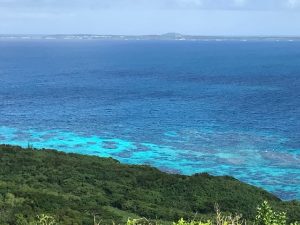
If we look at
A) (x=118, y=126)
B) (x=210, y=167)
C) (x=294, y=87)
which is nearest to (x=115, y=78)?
(x=294, y=87)

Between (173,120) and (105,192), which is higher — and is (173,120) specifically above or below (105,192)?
below

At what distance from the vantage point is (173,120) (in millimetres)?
81062

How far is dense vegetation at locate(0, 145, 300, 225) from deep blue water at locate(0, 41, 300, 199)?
852 cm

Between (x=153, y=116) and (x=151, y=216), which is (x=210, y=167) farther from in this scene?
(x=153, y=116)

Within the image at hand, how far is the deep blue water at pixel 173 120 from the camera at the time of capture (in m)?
59.1

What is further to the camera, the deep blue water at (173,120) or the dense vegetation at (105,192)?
the deep blue water at (173,120)

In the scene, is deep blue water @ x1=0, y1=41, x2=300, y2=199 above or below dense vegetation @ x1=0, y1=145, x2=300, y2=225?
below

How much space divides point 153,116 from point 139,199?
4335cm

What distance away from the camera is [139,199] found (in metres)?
41.4

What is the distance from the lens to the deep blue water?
5912 centimetres

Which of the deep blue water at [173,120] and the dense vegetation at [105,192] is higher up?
the dense vegetation at [105,192]

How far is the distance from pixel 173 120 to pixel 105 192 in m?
38.5

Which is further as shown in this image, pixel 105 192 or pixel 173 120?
pixel 173 120

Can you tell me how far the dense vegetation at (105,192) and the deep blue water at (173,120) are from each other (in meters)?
8.52
